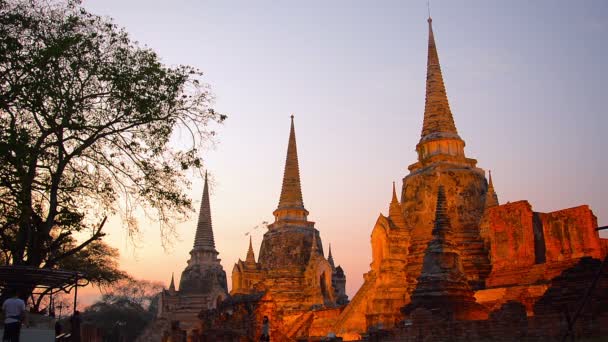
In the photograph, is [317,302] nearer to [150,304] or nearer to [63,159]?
[63,159]

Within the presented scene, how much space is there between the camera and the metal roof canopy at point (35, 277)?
11.4m

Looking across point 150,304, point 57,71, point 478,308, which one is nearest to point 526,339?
point 478,308

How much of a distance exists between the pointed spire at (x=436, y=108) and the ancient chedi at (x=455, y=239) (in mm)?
66

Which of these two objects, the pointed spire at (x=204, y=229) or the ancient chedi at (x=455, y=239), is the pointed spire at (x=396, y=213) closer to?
the ancient chedi at (x=455, y=239)

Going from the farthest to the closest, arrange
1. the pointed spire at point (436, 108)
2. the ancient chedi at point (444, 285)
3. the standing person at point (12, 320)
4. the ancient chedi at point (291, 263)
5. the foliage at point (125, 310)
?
1. the foliage at point (125, 310)
2. the ancient chedi at point (291, 263)
3. the pointed spire at point (436, 108)
4. the ancient chedi at point (444, 285)
5. the standing person at point (12, 320)

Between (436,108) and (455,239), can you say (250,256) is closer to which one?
(436,108)

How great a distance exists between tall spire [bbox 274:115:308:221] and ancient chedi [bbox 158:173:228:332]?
656cm

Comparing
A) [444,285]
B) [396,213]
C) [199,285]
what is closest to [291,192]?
[199,285]

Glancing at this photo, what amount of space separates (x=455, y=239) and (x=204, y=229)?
29736 mm

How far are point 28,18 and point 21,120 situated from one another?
7.60ft

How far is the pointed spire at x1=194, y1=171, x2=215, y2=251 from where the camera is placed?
55.6 m

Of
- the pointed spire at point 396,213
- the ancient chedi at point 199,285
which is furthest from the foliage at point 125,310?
the pointed spire at point 396,213

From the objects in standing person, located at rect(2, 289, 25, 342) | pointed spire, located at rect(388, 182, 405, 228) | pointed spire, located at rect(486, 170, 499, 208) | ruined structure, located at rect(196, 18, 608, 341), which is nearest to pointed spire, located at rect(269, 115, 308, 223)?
ruined structure, located at rect(196, 18, 608, 341)

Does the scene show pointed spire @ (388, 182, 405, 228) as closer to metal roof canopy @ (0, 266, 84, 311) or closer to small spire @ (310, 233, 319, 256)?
small spire @ (310, 233, 319, 256)
